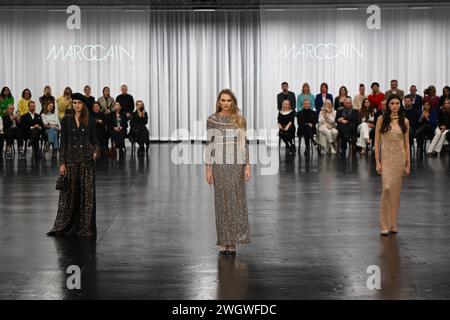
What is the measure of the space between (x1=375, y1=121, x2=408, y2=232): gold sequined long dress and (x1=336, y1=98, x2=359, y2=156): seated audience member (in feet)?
34.9

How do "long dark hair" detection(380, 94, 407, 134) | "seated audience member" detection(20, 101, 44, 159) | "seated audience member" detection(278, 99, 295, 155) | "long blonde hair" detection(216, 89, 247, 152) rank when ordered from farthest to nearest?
"seated audience member" detection(278, 99, 295, 155) < "seated audience member" detection(20, 101, 44, 159) < "long dark hair" detection(380, 94, 407, 134) < "long blonde hair" detection(216, 89, 247, 152)

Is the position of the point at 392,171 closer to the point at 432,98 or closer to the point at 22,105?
the point at 432,98

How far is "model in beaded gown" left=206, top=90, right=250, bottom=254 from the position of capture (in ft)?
26.9

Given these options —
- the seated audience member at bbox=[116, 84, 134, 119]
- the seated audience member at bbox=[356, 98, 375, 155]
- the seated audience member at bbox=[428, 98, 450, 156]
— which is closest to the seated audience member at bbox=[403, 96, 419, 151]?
the seated audience member at bbox=[428, 98, 450, 156]

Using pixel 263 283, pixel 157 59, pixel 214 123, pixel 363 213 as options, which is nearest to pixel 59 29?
pixel 157 59

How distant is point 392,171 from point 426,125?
10618 millimetres

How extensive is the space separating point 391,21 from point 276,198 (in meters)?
13.7

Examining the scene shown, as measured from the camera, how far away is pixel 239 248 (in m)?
8.59

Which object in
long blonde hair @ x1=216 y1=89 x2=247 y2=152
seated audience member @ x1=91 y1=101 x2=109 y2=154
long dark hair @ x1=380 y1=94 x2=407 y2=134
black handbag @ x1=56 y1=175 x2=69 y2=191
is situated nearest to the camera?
long blonde hair @ x1=216 y1=89 x2=247 y2=152

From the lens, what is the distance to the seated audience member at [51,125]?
66.1 ft

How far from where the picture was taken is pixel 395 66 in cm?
2488

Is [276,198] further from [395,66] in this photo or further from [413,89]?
[395,66]

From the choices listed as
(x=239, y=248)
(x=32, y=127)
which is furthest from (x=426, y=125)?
(x=239, y=248)

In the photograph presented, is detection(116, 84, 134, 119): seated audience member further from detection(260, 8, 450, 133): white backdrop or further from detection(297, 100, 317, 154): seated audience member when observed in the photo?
detection(260, 8, 450, 133): white backdrop
